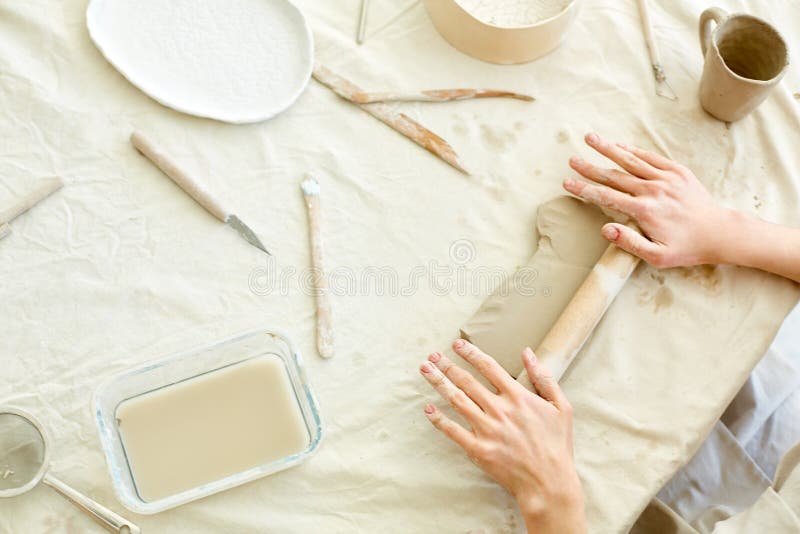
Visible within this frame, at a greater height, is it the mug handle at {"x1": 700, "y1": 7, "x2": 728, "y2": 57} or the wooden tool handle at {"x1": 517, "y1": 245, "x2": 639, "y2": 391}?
the mug handle at {"x1": 700, "y1": 7, "x2": 728, "y2": 57}

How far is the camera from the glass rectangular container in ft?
2.85

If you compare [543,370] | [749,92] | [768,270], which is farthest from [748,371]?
[749,92]

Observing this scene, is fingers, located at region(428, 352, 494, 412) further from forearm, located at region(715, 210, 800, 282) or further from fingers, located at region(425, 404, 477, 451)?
forearm, located at region(715, 210, 800, 282)

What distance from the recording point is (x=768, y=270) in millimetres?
1020

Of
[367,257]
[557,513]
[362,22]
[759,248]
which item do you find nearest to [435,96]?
[362,22]

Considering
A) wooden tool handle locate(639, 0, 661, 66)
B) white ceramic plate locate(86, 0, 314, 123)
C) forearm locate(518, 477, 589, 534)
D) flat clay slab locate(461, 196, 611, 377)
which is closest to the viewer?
forearm locate(518, 477, 589, 534)

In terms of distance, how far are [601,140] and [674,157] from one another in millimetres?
134

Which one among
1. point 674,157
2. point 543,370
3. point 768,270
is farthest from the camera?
point 674,157

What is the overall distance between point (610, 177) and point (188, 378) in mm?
630

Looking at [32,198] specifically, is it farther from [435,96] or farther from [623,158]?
[623,158]

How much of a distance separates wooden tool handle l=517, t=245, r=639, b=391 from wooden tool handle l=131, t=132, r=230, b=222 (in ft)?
1.53

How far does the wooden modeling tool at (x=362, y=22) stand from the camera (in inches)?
45.9

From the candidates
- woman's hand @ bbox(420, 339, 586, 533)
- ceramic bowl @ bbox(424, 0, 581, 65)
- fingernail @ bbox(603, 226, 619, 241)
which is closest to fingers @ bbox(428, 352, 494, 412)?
woman's hand @ bbox(420, 339, 586, 533)

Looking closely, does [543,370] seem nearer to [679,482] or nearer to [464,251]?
[464,251]
